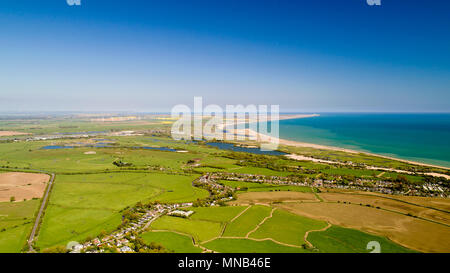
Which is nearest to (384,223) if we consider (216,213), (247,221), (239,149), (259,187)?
(247,221)

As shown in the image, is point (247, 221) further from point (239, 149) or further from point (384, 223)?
point (239, 149)

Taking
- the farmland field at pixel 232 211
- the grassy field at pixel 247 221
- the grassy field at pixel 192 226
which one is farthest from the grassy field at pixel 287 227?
the grassy field at pixel 192 226

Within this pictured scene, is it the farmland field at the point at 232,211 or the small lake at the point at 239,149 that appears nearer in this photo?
the farmland field at the point at 232,211

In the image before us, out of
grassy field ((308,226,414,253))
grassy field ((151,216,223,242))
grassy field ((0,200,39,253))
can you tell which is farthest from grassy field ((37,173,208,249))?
grassy field ((308,226,414,253))

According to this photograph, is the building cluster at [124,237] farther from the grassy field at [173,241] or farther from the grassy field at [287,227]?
the grassy field at [287,227]

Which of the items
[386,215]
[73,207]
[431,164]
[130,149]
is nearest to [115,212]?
[73,207]

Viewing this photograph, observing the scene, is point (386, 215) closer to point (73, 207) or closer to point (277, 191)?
point (277, 191)
